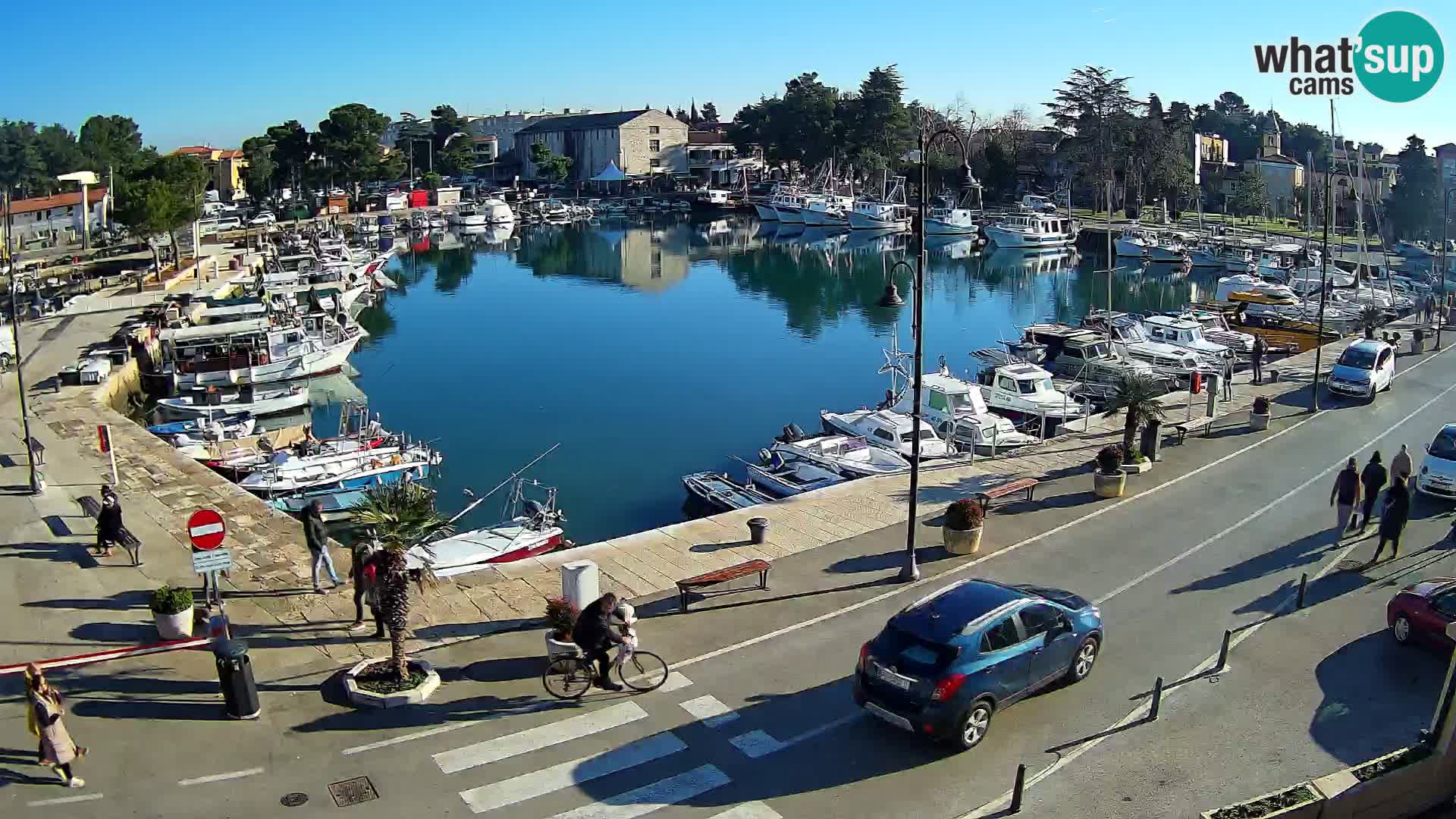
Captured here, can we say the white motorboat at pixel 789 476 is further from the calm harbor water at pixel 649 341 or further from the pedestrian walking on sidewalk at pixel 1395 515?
the pedestrian walking on sidewalk at pixel 1395 515

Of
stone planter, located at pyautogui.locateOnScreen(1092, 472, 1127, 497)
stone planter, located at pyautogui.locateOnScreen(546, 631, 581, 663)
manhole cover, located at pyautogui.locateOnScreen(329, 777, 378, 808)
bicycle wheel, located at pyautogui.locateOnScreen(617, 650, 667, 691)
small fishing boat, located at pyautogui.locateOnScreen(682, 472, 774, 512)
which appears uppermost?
stone planter, located at pyautogui.locateOnScreen(1092, 472, 1127, 497)

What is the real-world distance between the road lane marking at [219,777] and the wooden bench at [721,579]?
19.9 ft

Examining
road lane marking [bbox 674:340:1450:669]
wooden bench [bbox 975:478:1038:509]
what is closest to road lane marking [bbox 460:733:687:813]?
road lane marking [bbox 674:340:1450:669]

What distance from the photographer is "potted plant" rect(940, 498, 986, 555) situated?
17.7 m

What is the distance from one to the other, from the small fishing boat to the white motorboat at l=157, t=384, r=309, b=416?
18.6 m

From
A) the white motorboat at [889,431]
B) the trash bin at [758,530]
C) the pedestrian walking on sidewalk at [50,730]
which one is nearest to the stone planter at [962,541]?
the trash bin at [758,530]

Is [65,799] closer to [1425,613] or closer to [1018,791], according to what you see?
[1018,791]

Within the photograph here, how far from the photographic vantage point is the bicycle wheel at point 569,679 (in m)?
12.8

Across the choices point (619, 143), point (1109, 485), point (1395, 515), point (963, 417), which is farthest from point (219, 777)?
point (619, 143)

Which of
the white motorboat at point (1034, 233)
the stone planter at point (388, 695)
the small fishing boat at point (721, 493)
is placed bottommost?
the small fishing boat at point (721, 493)

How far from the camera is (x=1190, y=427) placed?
26.8 metres

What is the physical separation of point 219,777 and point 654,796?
171 inches

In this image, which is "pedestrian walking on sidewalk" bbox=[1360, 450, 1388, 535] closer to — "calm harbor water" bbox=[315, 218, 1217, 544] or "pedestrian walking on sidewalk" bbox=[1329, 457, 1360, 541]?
"pedestrian walking on sidewalk" bbox=[1329, 457, 1360, 541]

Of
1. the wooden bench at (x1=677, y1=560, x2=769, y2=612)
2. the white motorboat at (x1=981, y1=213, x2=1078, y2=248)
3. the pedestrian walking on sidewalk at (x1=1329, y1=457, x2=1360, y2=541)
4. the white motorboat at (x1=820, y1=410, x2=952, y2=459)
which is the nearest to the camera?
the wooden bench at (x1=677, y1=560, x2=769, y2=612)
